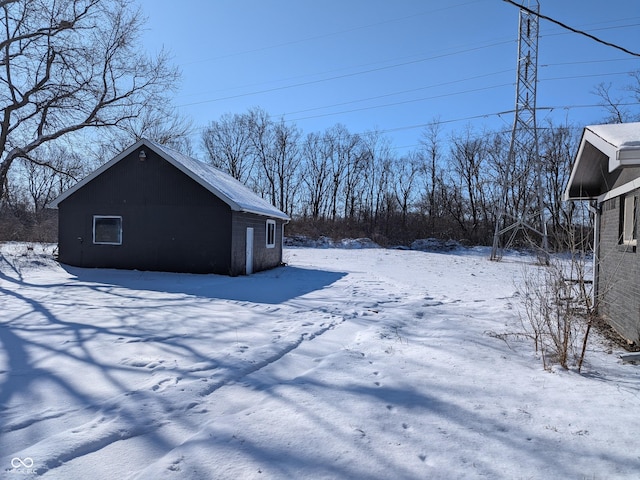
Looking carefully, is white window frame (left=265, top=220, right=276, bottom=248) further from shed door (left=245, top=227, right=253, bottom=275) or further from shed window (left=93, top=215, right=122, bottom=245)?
shed window (left=93, top=215, right=122, bottom=245)

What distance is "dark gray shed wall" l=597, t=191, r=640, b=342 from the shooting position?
18.9 ft

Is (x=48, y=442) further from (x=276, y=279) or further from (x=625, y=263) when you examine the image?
(x=276, y=279)

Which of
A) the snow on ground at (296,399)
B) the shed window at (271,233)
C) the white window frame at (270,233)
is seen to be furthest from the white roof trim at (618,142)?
the shed window at (271,233)

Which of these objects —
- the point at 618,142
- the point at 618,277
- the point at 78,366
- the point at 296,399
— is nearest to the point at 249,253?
the point at 78,366

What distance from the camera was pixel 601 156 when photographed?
24.0ft

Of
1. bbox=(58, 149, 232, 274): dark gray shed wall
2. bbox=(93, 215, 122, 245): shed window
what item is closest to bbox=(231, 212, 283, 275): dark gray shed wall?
bbox=(58, 149, 232, 274): dark gray shed wall

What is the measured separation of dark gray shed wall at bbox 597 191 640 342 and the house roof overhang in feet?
1.92

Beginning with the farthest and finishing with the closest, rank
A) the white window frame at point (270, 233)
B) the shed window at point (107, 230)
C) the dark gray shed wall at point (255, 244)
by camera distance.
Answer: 1. the white window frame at point (270, 233)
2. the shed window at point (107, 230)
3. the dark gray shed wall at point (255, 244)

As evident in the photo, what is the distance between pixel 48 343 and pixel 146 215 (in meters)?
9.47

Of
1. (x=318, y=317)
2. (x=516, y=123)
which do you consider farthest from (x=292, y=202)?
(x=318, y=317)

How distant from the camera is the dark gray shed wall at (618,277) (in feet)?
18.9

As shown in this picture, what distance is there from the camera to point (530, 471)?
Answer: 8.64ft
